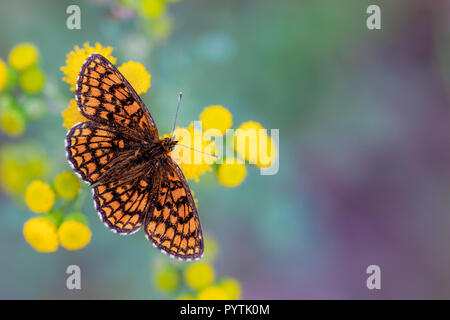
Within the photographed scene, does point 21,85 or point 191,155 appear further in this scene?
point 21,85

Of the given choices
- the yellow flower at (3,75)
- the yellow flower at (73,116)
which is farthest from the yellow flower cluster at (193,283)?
the yellow flower at (3,75)

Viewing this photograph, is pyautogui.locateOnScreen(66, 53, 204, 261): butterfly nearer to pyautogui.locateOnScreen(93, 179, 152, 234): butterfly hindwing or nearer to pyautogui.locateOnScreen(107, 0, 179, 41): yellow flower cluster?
pyautogui.locateOnScreen(93, 179, 152, 234): butterfly hindwing

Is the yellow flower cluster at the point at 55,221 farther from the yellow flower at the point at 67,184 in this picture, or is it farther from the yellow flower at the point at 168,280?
the yellow flower at the point at 168,280

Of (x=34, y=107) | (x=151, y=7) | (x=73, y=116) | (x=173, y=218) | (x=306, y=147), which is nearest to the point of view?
(x=173, y=218)

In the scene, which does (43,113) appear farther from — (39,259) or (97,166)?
(39,259)

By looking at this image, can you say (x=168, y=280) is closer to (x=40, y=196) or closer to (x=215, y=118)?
(x=40, y=196)

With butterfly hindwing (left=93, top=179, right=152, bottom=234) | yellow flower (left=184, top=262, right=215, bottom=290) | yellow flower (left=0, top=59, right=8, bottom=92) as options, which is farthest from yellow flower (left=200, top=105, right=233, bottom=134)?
yellow flower (left=0, top=59, right=8, bottom=92)

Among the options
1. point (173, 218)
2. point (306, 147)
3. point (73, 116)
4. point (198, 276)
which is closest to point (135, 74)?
point (73, 116)
